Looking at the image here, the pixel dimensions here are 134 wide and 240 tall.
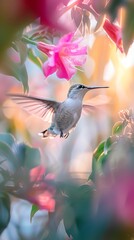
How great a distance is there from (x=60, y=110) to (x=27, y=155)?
0.08 metres

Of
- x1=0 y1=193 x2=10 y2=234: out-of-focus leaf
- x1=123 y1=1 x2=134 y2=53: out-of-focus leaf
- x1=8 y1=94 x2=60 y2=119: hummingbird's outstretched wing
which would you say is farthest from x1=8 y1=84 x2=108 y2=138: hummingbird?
x1=123 y1=1 x2=134 y2=53: out-of-focus leaf

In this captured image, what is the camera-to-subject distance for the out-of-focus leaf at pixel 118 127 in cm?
54

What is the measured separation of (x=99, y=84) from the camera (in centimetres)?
57

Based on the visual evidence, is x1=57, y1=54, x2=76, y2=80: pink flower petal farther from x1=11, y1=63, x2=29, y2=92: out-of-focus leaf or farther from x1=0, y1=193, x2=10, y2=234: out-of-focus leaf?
x1=0, y1=193, x2=10, y2=234: out-of-focus leaf

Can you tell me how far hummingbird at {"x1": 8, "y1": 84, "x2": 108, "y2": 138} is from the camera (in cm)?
54

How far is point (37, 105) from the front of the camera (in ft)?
1.79

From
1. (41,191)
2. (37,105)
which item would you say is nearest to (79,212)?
(41,191)

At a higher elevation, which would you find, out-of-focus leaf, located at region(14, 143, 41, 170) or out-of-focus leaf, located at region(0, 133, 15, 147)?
out-of-focus leaf, located at region(0, 133, 15, 147)

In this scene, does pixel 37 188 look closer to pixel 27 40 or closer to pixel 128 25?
pixel 27 40

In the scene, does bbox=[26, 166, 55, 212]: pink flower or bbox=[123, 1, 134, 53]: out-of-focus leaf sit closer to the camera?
bbox=[123, 1, 134, 53]: out-of-focus leaf

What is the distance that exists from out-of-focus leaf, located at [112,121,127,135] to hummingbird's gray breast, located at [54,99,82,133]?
58 millimetres

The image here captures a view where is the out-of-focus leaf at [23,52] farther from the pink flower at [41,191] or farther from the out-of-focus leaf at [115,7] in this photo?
the out-of-focus leaf at [115,7]

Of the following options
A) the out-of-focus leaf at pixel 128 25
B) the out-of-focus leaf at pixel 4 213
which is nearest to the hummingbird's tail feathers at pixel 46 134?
the out-of-focus leaf at pixel 4 213

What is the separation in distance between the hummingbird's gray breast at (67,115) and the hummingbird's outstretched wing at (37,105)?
0.01 metres
